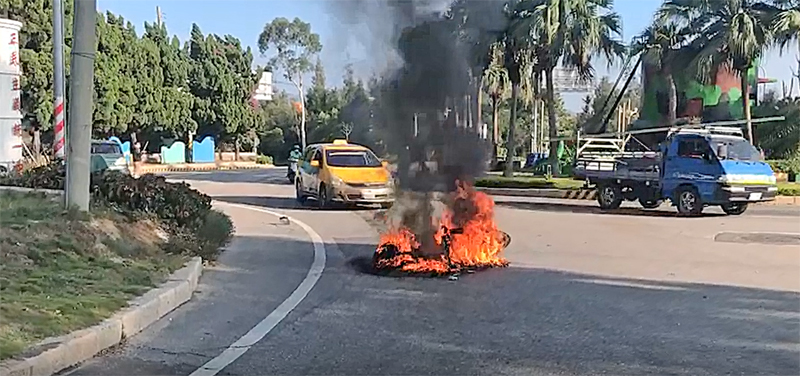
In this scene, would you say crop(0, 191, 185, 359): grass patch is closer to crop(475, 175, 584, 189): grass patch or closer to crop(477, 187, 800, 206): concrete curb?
crop(477, 187, 800, 206): concrete curb

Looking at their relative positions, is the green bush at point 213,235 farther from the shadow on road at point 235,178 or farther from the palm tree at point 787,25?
the palm tree at point 787,25

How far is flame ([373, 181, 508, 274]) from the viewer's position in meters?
10.8

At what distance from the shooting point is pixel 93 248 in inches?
405

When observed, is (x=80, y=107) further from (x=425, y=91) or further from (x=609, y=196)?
(x=609, y=196)

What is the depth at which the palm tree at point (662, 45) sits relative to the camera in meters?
32.7

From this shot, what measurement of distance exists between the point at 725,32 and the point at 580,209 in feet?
35.9

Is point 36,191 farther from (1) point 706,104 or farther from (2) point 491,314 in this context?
(1) point 706,104

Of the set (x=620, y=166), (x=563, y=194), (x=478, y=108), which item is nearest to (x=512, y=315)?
(x=478, y=108)

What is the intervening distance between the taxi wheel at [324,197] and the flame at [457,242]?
978 cm

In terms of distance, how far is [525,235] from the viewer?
1567cm

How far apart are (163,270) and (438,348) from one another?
401 centimetres

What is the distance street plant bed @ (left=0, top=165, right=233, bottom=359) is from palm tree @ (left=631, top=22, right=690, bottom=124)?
72.3 ft

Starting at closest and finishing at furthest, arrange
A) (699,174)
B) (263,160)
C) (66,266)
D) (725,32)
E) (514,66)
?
(66,266), (699,174), (725,32), (514,66), (263,160)

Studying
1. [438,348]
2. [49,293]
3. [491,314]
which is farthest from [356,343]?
[49,293]
